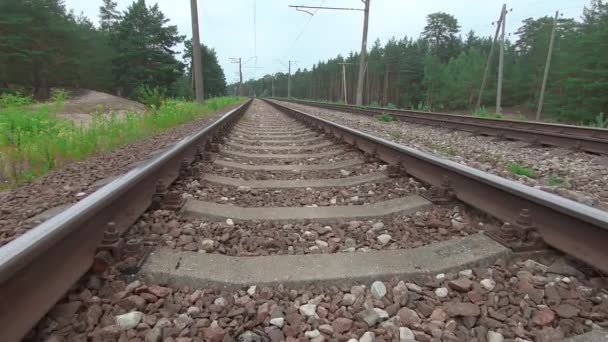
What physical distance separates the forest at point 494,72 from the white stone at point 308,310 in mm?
23499

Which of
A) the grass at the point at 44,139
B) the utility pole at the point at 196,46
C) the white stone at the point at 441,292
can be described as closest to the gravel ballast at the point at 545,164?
the white stone at the point at 441,292

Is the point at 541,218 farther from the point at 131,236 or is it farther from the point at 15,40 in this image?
the point at 15,40

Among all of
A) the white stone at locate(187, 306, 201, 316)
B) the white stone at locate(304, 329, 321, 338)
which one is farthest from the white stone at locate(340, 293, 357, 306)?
the white stone at locate(187, 306, 201, 316)

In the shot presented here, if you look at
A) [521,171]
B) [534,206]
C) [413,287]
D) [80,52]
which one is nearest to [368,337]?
[413,287]

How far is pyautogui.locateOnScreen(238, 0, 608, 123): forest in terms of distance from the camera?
37.0m

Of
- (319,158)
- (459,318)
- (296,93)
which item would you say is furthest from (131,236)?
(296,93)

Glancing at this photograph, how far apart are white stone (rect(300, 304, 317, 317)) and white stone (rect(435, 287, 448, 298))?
575 millimetres

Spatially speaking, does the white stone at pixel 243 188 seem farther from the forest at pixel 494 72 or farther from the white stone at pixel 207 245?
the forest at pixel 494 72

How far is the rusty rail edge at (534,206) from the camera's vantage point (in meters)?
1.62

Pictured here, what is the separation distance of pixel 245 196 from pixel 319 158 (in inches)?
75.9

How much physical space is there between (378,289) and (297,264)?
0.44 metres

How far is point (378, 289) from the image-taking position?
1640 millimetres

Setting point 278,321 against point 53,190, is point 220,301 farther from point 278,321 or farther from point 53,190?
point 53,190

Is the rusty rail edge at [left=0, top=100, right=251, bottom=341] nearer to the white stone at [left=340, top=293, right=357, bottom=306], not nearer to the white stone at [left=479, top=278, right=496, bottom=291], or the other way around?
the white stone at [left=340, top=293, right=357, bottom=306]
